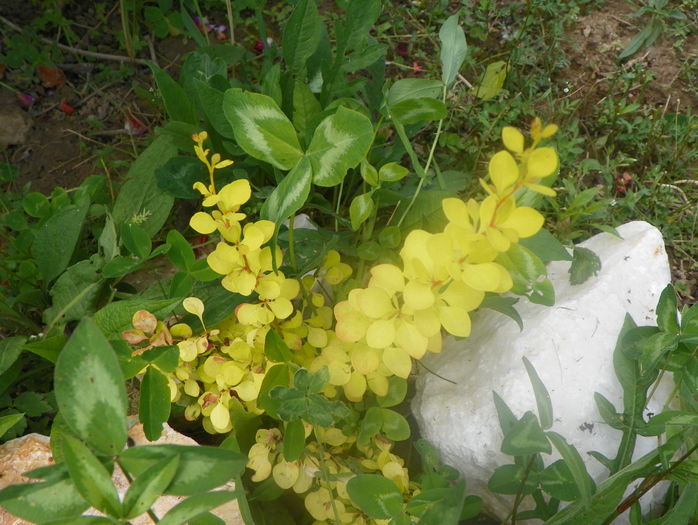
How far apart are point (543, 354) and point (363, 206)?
51 cm

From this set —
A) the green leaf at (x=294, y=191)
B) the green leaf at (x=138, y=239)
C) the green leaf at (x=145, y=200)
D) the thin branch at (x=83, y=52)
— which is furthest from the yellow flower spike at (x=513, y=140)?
the thin branch at (x=83, y=52)

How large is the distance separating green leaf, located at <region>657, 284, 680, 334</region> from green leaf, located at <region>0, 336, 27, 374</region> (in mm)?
1443

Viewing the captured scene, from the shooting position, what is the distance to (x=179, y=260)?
132 centimetres

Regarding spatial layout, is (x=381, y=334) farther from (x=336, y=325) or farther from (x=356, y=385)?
(x=356, y=385)

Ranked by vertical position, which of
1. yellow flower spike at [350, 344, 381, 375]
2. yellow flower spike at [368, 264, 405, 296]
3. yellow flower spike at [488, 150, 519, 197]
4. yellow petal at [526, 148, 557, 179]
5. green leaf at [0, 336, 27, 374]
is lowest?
green leaf at [0, 336, 27, 374]

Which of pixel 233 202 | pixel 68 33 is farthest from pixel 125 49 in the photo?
pixel 233 202

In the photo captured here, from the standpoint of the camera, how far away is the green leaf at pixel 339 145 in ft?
3.40

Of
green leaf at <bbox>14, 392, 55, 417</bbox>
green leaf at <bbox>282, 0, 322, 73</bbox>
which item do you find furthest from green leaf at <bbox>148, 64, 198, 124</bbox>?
green leaf at <bbox>14, 392, 55, 417</bbox>

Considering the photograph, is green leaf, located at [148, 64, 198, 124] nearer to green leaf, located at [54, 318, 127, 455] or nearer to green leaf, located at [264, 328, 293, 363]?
green leaf, located at [264, 328, 293, 363]

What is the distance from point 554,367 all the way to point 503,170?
70 centimetres

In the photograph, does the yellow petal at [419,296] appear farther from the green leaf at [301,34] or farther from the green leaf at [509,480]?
the green leaf at [301,34]

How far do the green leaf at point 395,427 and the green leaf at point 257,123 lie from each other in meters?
0.59

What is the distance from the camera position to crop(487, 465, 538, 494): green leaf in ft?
4.00

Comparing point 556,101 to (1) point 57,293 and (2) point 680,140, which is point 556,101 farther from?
(1) point 57,293
